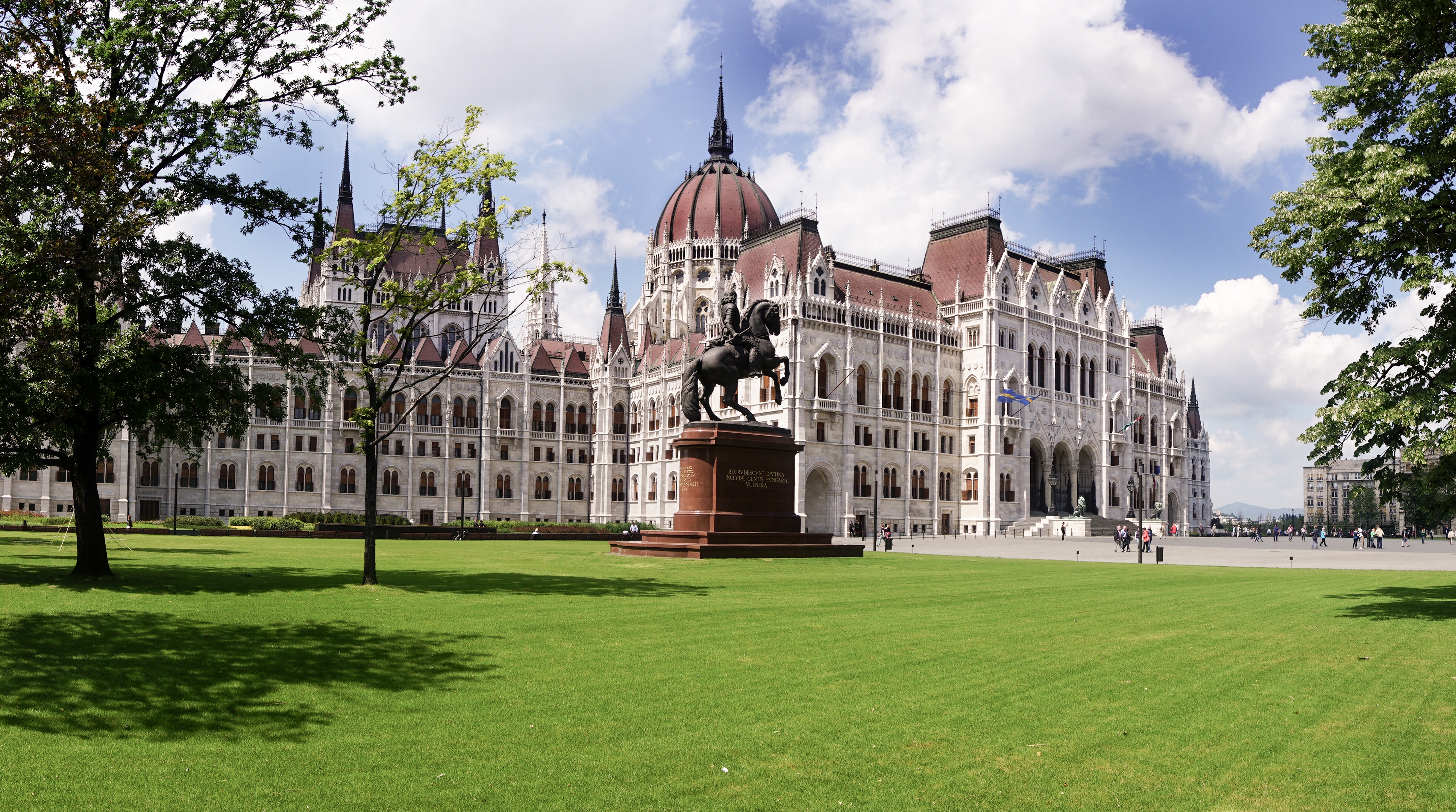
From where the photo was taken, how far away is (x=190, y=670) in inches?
438

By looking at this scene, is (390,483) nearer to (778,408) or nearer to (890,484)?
(778,408)

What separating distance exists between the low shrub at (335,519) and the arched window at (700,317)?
40113mm

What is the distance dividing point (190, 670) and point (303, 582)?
A: 10.5m

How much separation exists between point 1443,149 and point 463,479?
8307cm

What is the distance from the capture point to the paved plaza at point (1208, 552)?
39719 mm

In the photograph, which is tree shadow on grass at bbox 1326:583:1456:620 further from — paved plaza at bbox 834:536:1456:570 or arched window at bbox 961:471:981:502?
arched window at bbox 961:471:981:502

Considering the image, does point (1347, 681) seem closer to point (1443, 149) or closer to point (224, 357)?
point (1443, 149)

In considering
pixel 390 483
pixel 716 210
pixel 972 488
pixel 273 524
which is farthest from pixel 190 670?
pixel 716 210

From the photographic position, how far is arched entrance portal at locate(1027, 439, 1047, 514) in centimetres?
9144

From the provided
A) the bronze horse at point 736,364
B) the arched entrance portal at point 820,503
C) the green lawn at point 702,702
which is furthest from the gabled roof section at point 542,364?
the green lawn at point 702,702

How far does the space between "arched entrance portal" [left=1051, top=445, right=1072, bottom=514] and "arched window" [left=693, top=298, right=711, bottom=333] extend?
3434 cm

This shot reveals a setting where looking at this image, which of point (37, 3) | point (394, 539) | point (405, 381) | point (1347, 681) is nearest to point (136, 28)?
point (37, 3)

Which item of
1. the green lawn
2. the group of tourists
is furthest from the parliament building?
the green lawn

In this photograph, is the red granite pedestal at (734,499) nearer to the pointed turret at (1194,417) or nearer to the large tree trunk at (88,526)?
the large tree trunk at (88,526)
